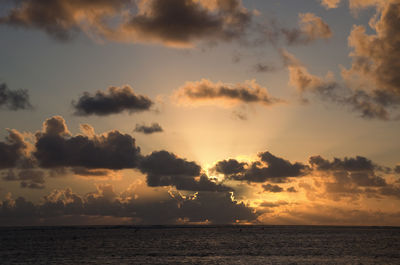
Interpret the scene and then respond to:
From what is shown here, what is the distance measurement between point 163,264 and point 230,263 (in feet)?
55.2

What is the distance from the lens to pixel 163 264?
99.8 metres

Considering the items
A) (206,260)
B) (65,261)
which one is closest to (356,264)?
(206,260)

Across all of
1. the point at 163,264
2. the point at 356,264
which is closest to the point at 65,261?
the point at 163,264

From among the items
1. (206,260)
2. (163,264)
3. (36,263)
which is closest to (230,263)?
(206,260)

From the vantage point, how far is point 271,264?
3947 inches

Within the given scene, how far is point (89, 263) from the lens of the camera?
336 ft

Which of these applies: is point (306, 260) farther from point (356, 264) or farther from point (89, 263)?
point (89, 263)

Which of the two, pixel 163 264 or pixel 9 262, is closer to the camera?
pixel 163 264

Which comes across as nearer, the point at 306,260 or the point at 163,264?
the point at 163,264

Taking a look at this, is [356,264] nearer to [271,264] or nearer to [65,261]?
[271,264]

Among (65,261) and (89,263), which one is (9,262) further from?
(89,263)

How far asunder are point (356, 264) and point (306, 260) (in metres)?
13.3

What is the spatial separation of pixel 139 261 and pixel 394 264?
64556mm

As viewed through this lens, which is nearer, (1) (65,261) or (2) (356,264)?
(2) (356,264)
